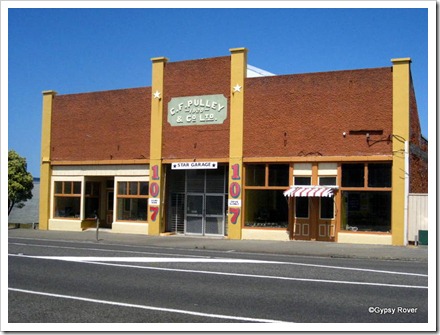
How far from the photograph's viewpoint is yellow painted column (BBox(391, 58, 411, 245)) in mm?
22844

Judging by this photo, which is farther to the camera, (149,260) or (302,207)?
(302,207)

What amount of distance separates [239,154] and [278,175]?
6.54 feet

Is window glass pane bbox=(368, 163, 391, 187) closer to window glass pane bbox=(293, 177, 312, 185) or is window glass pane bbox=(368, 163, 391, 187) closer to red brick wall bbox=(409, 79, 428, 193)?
red brick wall bbox=(409, 79, 428, 193)

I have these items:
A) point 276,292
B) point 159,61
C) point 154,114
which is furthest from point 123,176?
point 276,292

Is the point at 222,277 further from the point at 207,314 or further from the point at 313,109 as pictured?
the point at 313,109

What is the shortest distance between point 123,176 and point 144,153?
6.13ft

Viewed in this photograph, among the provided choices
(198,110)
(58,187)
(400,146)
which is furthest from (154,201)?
(400,146)

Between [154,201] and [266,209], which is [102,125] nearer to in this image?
[154,201]

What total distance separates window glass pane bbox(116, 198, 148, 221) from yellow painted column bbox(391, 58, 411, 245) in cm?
1221

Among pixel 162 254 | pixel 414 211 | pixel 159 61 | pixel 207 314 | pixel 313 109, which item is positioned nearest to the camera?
pixel 207 314

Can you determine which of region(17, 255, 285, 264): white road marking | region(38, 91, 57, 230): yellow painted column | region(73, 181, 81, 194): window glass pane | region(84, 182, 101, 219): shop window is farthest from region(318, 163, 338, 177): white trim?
region(38, 91, 57, 230): yellow painted column

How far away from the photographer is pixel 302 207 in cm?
2505

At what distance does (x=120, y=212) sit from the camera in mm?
30266

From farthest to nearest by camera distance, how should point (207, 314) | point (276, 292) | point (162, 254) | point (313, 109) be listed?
point (313, 109) → point (162, 254) → point (276, 292) → point (207, 314)
